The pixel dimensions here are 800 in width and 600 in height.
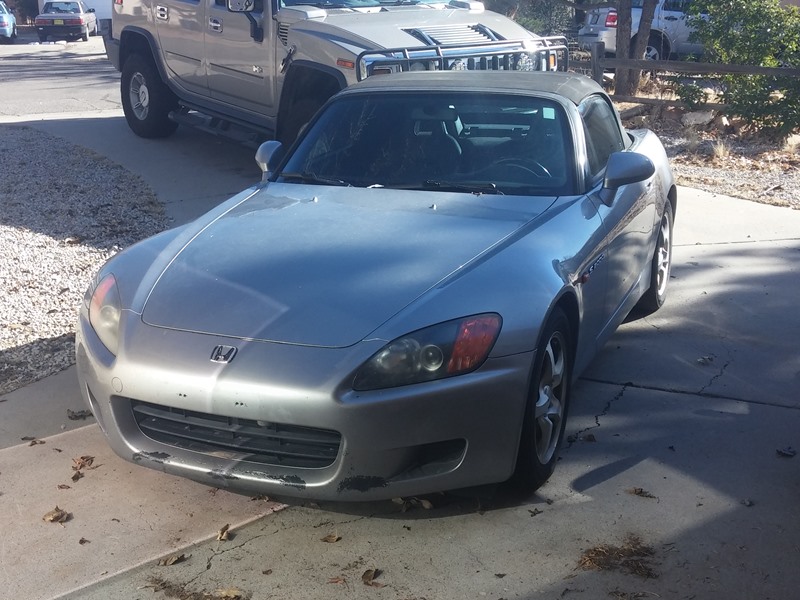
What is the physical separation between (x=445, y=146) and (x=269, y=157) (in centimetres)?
105

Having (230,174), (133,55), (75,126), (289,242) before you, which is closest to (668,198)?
(289,242)

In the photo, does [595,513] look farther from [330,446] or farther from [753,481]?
[330,446]

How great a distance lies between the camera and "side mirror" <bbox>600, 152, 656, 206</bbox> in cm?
486

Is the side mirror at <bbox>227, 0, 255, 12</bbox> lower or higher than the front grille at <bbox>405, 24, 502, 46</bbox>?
higher

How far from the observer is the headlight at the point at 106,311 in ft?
12.8

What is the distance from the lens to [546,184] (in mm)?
4812

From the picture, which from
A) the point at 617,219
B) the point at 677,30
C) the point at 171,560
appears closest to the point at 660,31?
the point at 677,30

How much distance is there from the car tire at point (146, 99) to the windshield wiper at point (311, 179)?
19.2 feet

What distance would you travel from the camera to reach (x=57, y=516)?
389cm

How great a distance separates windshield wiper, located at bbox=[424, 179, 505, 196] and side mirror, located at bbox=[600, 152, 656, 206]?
568 millimetres

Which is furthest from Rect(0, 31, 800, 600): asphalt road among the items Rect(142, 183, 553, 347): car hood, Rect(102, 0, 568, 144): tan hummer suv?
Rect(102, 0, 568, 144): tan hummer suv

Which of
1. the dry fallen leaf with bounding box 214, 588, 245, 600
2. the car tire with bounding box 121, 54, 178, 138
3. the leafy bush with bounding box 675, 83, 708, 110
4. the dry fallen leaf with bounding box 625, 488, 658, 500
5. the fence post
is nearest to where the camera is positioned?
the dry fallen leaf with bounding box 214, 588, 245, 600

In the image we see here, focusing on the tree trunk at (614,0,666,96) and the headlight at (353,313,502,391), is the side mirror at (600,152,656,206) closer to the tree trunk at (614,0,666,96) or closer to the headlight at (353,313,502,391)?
the headlight at (353,313,502,391)

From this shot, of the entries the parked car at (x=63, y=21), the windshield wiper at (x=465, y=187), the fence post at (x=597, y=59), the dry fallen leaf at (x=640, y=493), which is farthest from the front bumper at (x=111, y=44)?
the parked car at (x=63, y=21)
